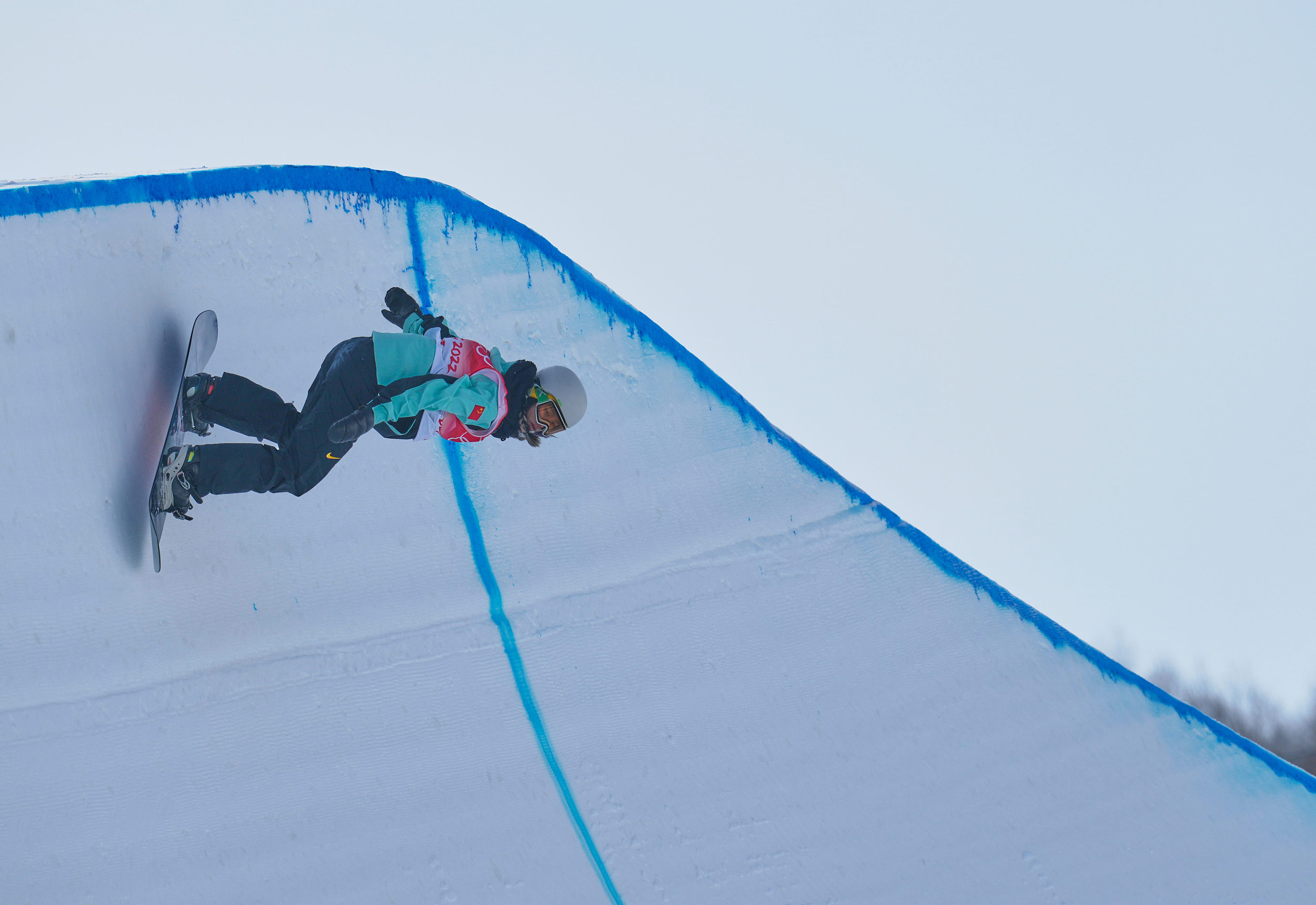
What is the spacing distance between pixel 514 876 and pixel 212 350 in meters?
2.68

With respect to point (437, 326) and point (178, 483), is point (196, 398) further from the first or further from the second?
point (437, 326)

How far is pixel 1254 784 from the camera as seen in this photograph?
4195 mm

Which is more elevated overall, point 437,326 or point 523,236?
point 523,236

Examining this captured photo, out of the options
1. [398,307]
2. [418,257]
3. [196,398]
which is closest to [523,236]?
[418,257]

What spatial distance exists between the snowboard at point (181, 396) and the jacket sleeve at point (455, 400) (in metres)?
1.01

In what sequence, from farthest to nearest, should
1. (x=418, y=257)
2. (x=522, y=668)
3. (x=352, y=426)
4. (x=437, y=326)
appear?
(x=522, y=668), (x=418, y=257), (x=437, y=326), (x=352, y=426)

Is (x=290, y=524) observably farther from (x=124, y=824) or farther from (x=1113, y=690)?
(x=1113, y=690)

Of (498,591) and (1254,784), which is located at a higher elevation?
(498,591)

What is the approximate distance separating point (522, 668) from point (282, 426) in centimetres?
162

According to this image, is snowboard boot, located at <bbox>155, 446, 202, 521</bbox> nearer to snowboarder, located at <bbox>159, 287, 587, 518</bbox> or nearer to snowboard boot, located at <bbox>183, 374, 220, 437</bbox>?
snowboarder, located at <bbox>159, 287, 587, 518</bbox>

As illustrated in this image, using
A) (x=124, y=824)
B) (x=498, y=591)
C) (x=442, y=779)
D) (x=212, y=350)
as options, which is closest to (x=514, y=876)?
(x=442, y=779)

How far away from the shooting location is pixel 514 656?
15.0 ft

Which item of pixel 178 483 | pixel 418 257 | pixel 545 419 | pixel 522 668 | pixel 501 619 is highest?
pixel 418 257

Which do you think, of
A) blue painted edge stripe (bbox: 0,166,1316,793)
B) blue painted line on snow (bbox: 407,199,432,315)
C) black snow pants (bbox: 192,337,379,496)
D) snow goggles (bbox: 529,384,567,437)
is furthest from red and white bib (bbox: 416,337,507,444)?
blue painted edge stripe (bbox: 0,166,1316,793)
